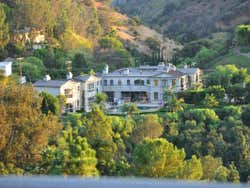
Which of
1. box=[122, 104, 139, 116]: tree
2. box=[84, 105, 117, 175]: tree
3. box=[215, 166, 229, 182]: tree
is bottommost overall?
box=[215, 166, 229, 182]: tree

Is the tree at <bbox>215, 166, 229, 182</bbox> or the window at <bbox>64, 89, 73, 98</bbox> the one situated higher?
the window at <bbox>64, 89, 73, 98</bbox>

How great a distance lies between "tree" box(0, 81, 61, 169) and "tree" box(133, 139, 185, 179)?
5.99 ft

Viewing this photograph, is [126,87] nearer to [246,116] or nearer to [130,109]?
[130,109]

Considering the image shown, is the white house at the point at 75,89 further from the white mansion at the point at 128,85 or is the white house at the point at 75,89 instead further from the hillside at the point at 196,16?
the hillside at the point at 196,16

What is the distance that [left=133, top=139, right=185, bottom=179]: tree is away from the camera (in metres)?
9.62

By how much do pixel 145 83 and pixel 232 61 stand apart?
519 cm

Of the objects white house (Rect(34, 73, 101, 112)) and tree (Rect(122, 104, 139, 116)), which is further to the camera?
white house (Rect(34, 73, 101, 112))

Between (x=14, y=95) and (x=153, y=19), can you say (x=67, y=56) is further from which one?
(x=153, y=19)

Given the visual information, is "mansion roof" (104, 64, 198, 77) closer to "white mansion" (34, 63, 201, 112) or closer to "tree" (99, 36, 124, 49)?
"white mansion" (34, 63, 201, 112)

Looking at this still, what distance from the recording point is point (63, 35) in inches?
1114

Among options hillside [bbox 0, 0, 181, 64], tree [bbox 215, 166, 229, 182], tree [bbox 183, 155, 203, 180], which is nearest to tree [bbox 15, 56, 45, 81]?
hillside [bbox 0, 0, 181, 64]

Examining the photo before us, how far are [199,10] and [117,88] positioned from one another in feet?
84.7

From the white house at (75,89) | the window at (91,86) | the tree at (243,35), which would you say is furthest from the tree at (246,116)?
the tree at (243,35)

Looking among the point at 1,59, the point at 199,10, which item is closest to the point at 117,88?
the point at 1,59
